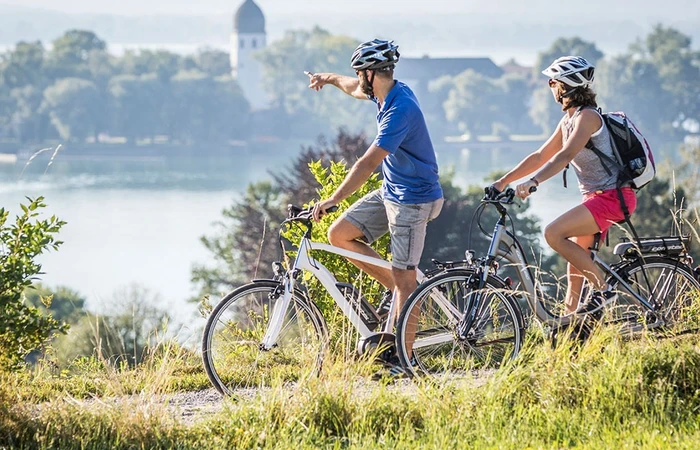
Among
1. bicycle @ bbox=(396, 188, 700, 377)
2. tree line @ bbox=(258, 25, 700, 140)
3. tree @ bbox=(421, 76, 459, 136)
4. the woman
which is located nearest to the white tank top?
the woman

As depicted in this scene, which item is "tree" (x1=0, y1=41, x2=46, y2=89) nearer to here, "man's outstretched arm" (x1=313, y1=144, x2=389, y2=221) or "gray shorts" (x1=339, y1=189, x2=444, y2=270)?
"gray shorts" (x1=339, y1=189, x2=444, y2=270)

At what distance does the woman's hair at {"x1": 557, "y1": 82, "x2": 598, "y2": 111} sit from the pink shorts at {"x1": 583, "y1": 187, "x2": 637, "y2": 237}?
0.42 m

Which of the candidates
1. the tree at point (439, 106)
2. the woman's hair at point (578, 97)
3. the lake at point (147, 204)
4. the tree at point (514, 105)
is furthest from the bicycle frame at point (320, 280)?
the tree at point (514, 105)

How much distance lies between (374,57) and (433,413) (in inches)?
61.0

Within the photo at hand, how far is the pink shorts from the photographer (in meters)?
5.11

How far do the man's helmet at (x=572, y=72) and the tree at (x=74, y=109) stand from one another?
144 metres

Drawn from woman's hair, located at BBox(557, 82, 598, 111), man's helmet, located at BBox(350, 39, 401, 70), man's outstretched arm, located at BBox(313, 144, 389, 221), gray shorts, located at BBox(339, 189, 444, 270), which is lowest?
gray shorts, located at BBox(339, 189, 444, 270)

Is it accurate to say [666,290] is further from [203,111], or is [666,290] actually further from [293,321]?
[203,111]

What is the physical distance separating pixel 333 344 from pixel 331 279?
2.43 feet

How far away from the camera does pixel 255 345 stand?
205 inches

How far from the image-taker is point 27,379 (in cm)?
546

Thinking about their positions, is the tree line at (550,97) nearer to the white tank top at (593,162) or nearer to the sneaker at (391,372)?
the white tank top at (593,162)

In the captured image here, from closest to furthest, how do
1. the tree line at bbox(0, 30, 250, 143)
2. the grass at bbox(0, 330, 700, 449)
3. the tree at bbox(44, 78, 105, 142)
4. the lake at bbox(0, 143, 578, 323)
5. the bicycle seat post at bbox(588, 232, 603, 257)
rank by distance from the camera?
the grass at bbox(0, 330, 700, 449)
the bicycle seat post at bbox(588, 232, 603, 257)
the lake at bbox(0, 143, 578, 323)
the tree at bbox(44, 78, 105, 142)
the tree line at bbox(0, 30, 250, 143)

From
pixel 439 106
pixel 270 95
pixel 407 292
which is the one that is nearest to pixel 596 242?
pixel 407 292
